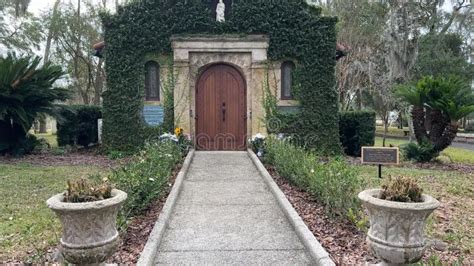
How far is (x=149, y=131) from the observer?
12711 millimetres

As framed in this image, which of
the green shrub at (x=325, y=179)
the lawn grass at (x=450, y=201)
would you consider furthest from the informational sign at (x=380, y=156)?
the green shrub at (x=325, y=179)

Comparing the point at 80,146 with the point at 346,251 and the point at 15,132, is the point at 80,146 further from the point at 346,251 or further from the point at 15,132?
the point at 346,251

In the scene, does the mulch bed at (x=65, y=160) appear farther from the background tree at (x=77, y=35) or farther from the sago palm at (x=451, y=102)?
the background tree at (x=77, y=35)

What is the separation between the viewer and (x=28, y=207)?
6.43 m

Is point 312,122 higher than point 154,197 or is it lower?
higher

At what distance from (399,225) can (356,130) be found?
1112cm

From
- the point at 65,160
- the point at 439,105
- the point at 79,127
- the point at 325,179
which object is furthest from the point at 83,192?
the point at 79,127

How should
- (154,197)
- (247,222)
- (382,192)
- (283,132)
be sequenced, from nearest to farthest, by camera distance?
(382,192), (247,222), (154,197), (283,132)

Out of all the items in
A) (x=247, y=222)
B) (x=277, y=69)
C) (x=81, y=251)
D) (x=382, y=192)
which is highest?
(x=277, y=69)

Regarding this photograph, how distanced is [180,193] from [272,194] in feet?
5.22

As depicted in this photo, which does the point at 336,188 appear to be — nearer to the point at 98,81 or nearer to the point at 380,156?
the point at 380,156

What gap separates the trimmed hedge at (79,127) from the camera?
14312 millimetres

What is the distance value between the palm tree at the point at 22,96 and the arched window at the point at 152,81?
239 cm

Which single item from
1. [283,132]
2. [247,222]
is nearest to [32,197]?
[247,222]
